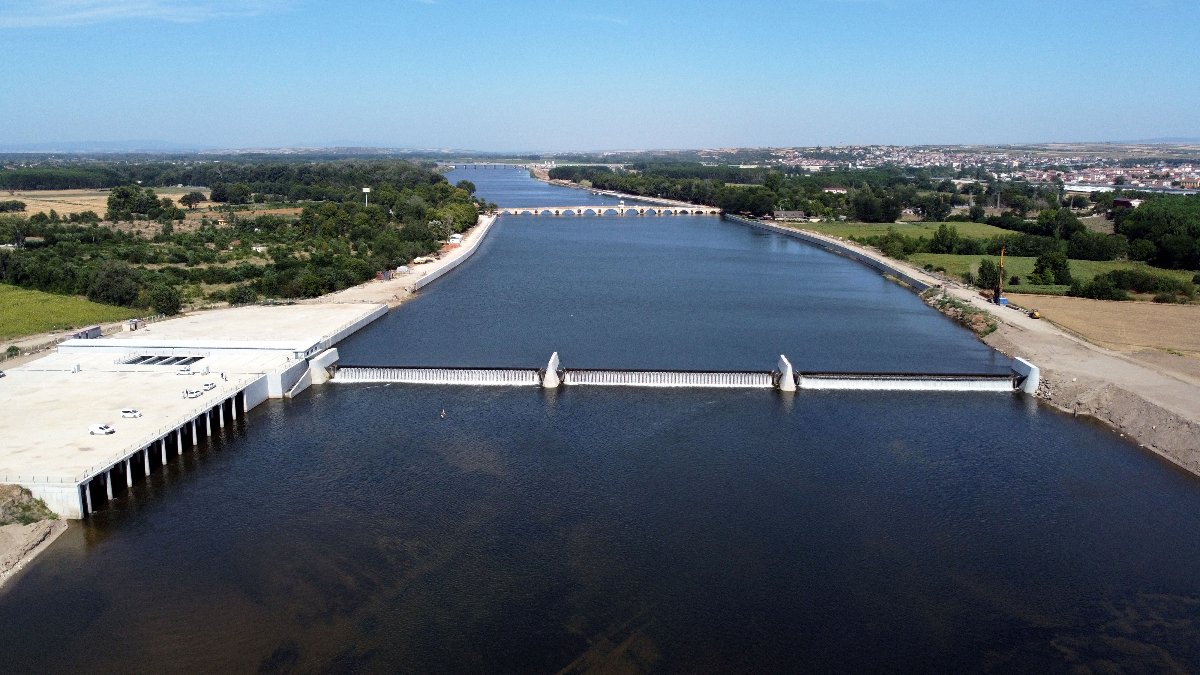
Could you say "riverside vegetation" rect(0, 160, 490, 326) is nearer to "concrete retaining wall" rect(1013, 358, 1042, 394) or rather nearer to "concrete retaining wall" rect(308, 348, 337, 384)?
"concrete retaining wall" rect(308, 348, 337, 384)

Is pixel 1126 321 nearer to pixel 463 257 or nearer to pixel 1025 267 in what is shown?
pixel 1025 267

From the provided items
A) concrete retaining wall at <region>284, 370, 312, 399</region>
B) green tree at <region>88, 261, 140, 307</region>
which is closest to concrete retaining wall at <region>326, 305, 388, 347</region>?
concrete retaining wall at <region>284, 370, 312, 399</region>

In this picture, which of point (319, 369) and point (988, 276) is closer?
point (319, 369)

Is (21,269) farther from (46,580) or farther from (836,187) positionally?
(836,187)

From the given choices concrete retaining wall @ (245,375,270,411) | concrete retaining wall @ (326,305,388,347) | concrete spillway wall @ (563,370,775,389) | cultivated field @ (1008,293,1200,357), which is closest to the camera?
concrete retaining wall @ (245,375,270,411)

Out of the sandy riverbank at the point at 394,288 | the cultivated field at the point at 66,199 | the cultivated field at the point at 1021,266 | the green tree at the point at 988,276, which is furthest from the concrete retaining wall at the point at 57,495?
the cultivated field at the point at 66,199

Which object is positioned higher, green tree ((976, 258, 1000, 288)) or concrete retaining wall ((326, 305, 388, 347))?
green tree ((976, 258, 1000, 288))

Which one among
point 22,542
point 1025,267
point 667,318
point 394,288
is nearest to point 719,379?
point 667,318
